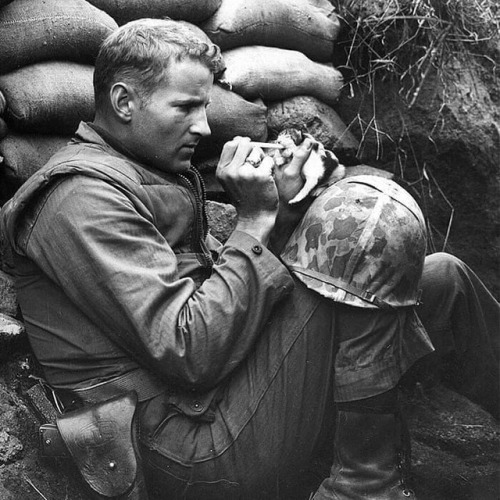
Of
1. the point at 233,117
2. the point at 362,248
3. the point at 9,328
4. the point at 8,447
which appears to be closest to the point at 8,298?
the point at 9,328

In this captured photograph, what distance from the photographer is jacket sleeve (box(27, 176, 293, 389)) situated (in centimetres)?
183

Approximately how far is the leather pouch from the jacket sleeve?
0.12m

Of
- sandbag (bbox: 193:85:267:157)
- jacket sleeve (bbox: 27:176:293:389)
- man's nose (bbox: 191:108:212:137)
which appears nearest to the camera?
jacket sleeve (bbox: 27:176:293:389)

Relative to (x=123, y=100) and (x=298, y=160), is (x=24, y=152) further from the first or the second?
(x=298, y=160)

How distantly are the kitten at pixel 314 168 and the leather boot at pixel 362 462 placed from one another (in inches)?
20.4

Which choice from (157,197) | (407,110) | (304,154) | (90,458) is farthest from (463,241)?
(90,458)

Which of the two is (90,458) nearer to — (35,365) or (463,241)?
(35,365)

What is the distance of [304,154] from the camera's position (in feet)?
6.81

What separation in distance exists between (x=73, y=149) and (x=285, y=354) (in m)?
0.67

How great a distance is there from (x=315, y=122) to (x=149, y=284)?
147 cm

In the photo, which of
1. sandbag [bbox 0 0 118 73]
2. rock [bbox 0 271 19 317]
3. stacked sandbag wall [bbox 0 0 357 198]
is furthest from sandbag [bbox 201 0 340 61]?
rock [bbox 0 271 19 317]

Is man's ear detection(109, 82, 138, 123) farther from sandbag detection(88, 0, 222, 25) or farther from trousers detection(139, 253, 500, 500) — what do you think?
sandbag detection(88, 0, 222, 25)

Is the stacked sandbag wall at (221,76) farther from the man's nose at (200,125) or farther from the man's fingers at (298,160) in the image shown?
the man's fingers at (298,160)

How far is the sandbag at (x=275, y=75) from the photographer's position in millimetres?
2949
